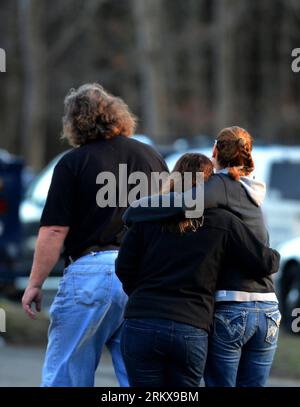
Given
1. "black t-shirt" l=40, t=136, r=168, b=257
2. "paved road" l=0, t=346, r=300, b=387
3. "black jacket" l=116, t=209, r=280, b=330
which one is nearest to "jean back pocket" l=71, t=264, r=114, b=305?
"black t-shirt" l=40, t=136, r=168, b=257

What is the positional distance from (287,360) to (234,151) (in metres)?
5.01

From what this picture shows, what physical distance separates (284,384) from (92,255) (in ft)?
12.1

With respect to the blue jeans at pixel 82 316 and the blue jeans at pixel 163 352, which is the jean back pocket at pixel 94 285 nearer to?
the blue jeans at pixel 82 316

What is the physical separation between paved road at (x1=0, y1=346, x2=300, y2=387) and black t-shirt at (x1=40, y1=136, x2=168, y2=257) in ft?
10.7

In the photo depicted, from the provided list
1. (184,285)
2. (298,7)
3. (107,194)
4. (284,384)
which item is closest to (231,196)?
(184,285)

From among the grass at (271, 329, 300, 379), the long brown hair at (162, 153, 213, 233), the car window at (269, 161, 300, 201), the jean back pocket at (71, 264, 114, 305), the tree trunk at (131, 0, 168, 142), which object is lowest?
the grass at (271, 329, 300, 379)

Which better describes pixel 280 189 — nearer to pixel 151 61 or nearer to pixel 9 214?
pixel 9 214

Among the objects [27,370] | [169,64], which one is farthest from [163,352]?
[169,64]

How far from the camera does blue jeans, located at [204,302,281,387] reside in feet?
17.7

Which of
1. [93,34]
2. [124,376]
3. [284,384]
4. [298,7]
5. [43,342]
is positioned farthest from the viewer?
[93,34]

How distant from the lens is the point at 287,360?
10164 millimetres

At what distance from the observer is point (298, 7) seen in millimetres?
36125

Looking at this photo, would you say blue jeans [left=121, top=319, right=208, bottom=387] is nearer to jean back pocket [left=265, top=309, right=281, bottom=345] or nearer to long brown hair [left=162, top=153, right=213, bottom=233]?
jean back pocket [left=265, top=309, right=281, bottom=345]
